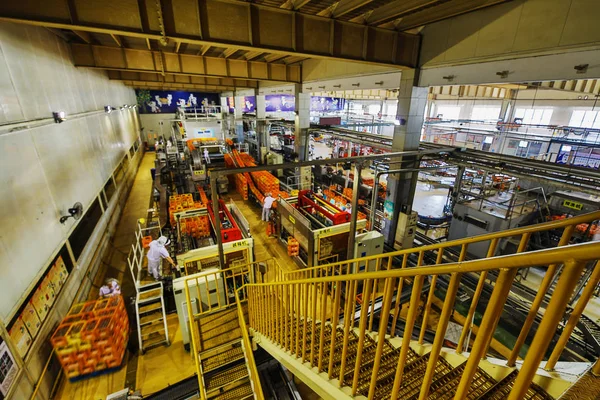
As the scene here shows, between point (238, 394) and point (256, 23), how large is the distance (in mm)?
7309

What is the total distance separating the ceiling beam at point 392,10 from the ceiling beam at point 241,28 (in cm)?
21

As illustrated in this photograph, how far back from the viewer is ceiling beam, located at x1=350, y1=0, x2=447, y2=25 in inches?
229

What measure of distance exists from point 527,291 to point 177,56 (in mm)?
13973

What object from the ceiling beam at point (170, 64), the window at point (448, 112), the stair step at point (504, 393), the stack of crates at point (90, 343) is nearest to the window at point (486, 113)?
the window at point (448, 112)

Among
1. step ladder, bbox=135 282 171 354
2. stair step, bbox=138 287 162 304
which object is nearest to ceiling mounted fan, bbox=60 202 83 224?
step ladder, bbox=135 282 171 354

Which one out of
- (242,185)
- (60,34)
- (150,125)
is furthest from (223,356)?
(150,125)

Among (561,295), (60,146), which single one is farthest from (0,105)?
(561,295)

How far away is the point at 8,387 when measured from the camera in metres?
4.23

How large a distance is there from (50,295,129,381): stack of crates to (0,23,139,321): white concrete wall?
1.14 metres

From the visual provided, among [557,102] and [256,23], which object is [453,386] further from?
[557,102]

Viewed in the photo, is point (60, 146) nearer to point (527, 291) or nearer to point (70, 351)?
point (70, 351)

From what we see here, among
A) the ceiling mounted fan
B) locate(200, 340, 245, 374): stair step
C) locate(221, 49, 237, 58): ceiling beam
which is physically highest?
locate(221, 49, 237, 58): ceiling beam

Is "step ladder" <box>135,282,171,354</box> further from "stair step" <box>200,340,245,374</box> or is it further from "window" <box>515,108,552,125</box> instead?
"window" <box>515,108,552,125</box>

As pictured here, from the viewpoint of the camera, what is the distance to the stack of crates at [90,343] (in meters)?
5.26
